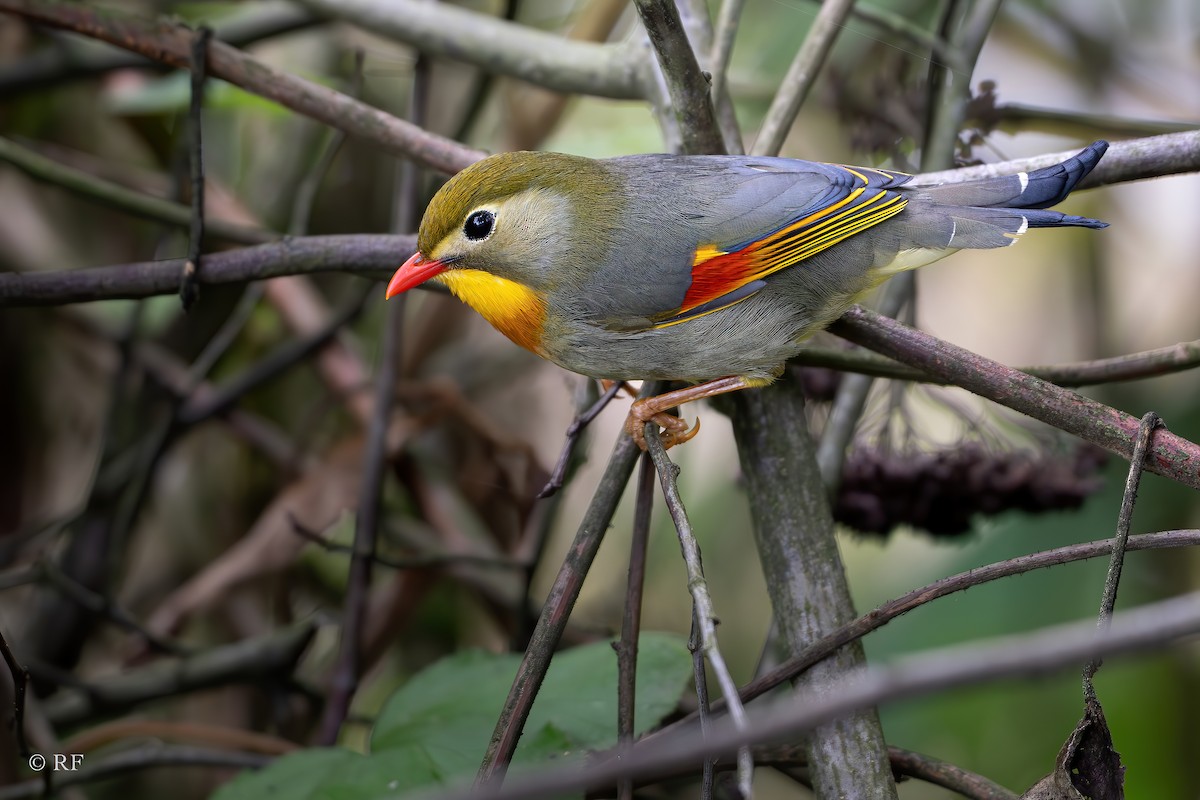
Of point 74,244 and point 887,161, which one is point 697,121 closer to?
point 887,161

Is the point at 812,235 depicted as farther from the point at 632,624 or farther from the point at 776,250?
the point at 632,624

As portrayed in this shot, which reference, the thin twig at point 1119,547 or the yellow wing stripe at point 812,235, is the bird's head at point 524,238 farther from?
the thin twig at point 1119,547

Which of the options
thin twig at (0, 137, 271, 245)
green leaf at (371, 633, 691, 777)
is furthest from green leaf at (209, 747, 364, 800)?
thin twig at (0, 137, 271, 245)

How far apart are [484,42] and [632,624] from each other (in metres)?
1.88

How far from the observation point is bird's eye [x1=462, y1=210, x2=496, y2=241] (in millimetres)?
2268

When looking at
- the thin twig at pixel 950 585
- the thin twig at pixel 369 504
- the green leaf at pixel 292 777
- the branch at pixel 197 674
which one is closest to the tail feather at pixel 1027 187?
the thin twig at pixel 950 585

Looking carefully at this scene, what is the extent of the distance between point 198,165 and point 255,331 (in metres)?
1.85

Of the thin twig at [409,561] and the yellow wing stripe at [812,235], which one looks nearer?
the yellow wing stripe at [812,235]

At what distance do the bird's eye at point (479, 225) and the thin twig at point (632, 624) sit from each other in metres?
0.68

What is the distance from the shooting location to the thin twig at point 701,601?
118cm

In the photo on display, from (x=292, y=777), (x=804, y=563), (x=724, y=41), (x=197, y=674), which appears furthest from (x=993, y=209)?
(x=197, y=674)

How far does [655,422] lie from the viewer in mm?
1934

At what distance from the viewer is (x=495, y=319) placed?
2402 millimetres

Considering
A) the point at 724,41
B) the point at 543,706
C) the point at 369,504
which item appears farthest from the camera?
the point at 369,504
